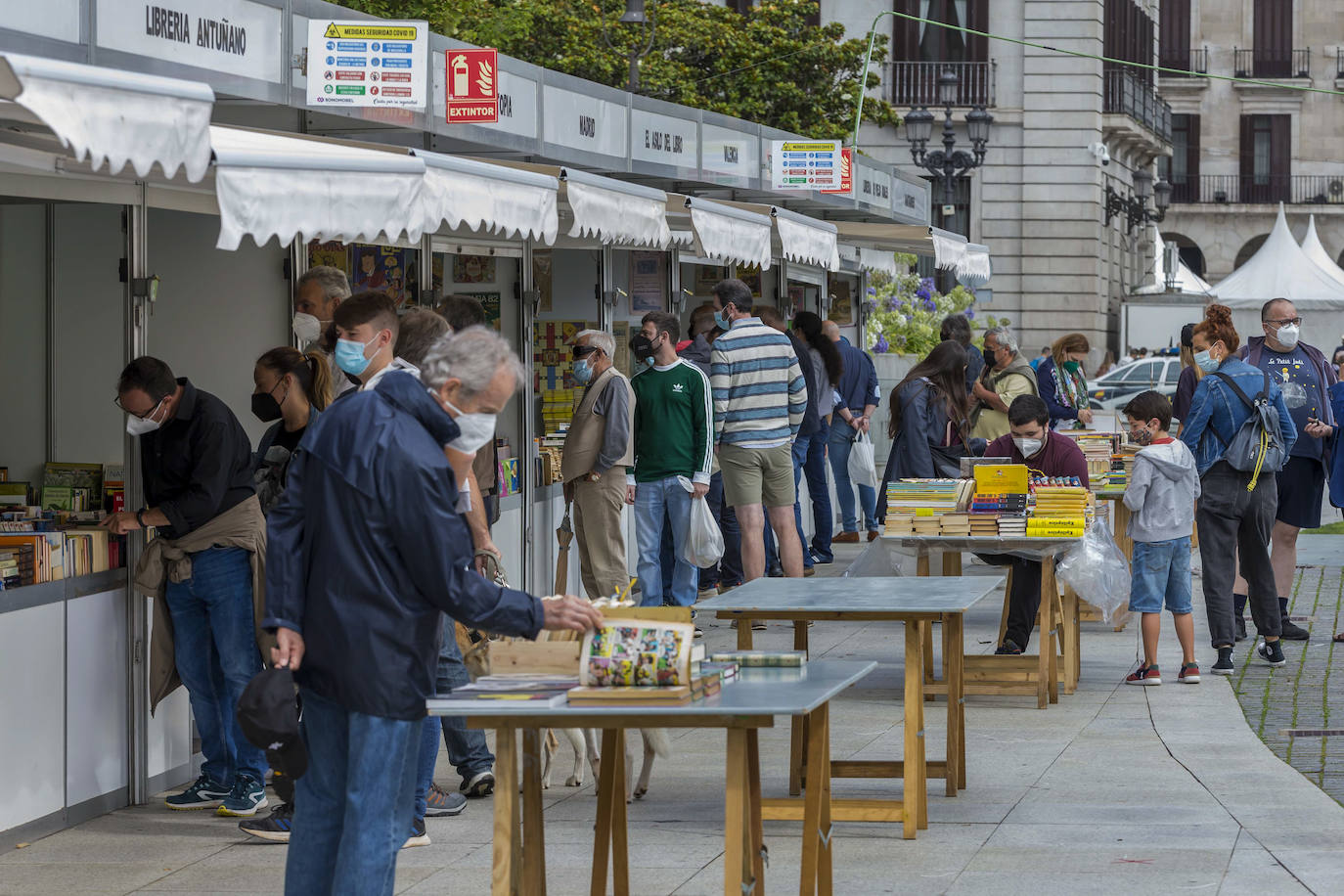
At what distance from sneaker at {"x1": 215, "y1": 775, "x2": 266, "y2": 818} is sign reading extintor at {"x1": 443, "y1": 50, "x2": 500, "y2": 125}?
12.7ft

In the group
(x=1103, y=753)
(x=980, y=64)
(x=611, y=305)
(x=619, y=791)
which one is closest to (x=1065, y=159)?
(x=980, y=64)

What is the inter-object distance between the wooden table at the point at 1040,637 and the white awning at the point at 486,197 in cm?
284

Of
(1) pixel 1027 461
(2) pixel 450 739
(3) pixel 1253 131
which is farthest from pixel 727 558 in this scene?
(3) pixel 1253 131

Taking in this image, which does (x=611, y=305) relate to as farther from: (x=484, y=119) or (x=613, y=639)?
(x=613, y=639)

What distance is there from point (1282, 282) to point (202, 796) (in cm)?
3848

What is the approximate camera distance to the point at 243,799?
7.44 meters

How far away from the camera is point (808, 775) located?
18.4 feet

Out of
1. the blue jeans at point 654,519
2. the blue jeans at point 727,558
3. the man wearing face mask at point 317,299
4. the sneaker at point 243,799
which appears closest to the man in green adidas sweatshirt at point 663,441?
the blue jeans at point 654,519

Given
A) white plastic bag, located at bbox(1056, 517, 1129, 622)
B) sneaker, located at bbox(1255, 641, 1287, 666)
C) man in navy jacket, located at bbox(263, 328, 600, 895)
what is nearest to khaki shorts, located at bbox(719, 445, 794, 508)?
white plastic bag, located at bbox(1056, 517, 1129, 622)

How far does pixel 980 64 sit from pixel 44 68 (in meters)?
40.6

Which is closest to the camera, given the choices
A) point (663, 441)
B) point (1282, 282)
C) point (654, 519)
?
point (663, 441)

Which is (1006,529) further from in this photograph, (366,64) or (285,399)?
(285,399)

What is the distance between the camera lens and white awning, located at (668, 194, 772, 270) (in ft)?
34.6

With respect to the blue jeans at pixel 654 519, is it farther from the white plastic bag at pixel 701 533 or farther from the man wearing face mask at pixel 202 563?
the man wearing face mask at pixel 202 563
